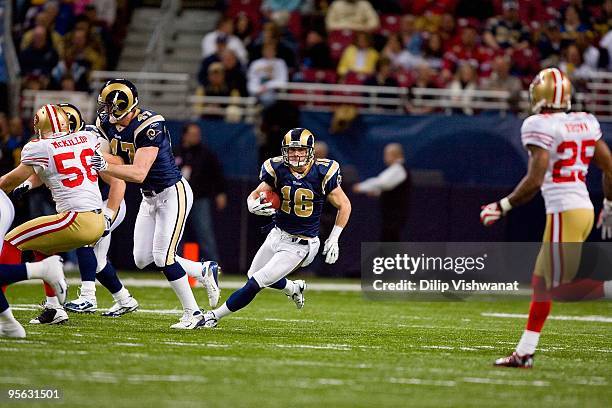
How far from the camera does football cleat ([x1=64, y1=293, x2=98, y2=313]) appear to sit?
9172 mm

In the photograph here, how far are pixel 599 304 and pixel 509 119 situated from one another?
116 inches

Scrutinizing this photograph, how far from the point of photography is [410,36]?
16469 millimetres

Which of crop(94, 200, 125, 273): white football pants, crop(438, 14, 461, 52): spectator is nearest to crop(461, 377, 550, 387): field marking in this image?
crop(94, 200, 125, 273): white football pants

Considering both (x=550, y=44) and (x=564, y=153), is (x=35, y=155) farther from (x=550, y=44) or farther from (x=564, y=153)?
(x=550, y=44)

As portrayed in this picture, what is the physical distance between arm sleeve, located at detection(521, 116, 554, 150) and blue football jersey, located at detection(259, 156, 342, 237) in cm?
238

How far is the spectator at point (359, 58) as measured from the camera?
1573cm

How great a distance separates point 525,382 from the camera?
240 inches

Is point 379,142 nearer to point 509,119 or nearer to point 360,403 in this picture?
point 509,119

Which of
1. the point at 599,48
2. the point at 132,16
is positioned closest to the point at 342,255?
the point at 599,48

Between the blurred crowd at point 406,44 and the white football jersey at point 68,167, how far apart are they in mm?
6535

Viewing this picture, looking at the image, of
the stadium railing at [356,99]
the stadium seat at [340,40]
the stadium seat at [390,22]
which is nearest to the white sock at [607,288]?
the stadium railing at [356,99]

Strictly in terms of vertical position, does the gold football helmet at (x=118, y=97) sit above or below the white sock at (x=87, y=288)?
above

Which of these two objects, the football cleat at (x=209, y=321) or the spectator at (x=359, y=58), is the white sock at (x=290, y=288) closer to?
the football cleat at (x=209, y=321)

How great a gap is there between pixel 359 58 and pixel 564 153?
9.22 m
